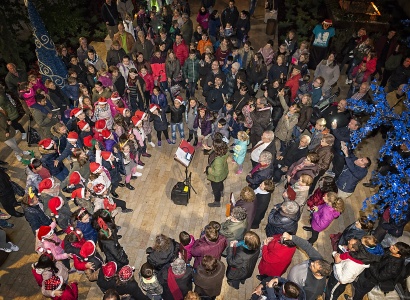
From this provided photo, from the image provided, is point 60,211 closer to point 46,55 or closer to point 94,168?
point 94,168

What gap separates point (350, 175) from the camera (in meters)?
6.92

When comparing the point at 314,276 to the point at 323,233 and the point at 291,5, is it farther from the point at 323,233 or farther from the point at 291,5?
the point at 291,5

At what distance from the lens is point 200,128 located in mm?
8555

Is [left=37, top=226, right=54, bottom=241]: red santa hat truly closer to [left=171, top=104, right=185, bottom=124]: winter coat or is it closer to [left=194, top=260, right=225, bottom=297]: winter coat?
[left=194, top=260, right=225, bottom=297]: winter coat

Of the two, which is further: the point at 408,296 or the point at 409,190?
the point at 408,296

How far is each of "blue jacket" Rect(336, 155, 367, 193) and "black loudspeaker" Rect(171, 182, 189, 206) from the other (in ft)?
12.2

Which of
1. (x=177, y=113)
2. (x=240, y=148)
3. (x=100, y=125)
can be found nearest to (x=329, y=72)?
(x=240, y=148)

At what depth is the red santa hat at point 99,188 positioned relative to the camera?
21.1ft

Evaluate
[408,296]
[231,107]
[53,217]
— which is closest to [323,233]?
[408,296]

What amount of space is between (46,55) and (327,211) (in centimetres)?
879

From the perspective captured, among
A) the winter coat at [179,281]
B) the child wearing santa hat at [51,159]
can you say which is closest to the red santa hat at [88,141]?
the child wearing santa hat at [51,159]

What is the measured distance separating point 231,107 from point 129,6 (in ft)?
25.1

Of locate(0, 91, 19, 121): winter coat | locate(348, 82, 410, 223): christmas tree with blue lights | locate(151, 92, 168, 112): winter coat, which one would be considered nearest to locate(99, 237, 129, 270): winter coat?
locate(151, 92, 168, 112): winter coat

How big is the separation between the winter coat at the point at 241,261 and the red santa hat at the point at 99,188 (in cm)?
295
